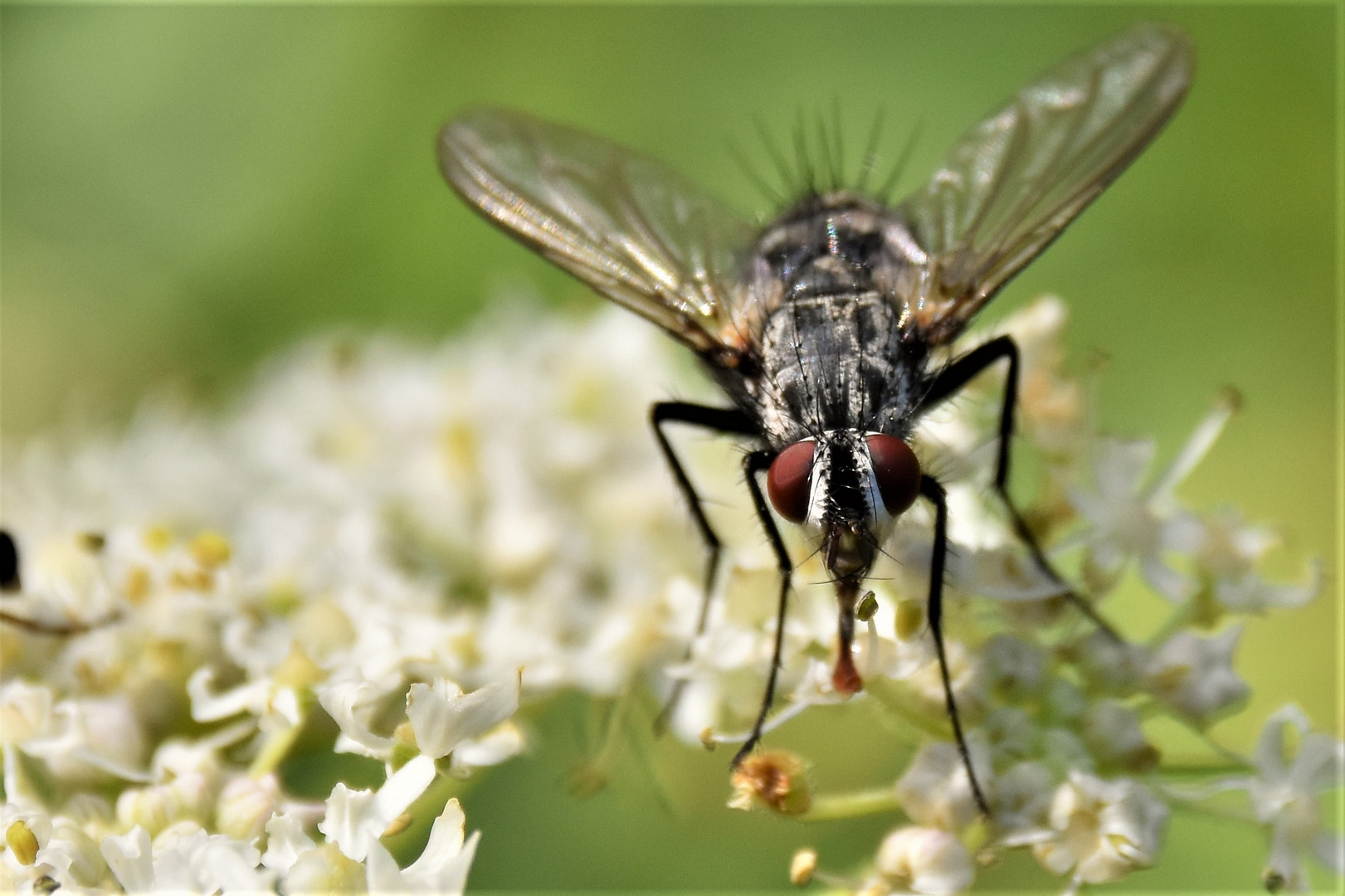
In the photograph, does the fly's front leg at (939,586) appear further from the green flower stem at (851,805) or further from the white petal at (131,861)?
the white petal at (131,861)

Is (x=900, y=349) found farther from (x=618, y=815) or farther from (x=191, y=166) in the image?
(x=191, y=166)

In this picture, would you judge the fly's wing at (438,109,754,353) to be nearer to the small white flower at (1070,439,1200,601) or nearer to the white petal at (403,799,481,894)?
the small white flower at (1070,439,1200,601)

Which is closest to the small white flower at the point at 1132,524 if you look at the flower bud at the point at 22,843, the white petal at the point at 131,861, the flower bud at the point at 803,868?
the flower bud at the point at 803,868

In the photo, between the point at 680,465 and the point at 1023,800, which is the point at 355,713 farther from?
the point at 1023,800

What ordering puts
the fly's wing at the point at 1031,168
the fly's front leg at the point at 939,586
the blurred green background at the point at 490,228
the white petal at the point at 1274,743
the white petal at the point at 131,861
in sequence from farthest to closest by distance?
the blurred green background at the point at 490,228
the fly's wing at the point at 1031,168
the white petal at the point at 1274,743
the fly's front leg at the point at 939,586
the white petal at the point at 131,861

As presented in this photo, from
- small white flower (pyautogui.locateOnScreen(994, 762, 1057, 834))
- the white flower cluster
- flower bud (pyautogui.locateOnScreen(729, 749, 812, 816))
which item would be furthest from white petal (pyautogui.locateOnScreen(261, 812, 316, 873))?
small white flower (pyautogui.locateOnScreen(994, 762, 1057, 834))

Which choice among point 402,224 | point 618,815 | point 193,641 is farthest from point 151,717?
point 402,224
